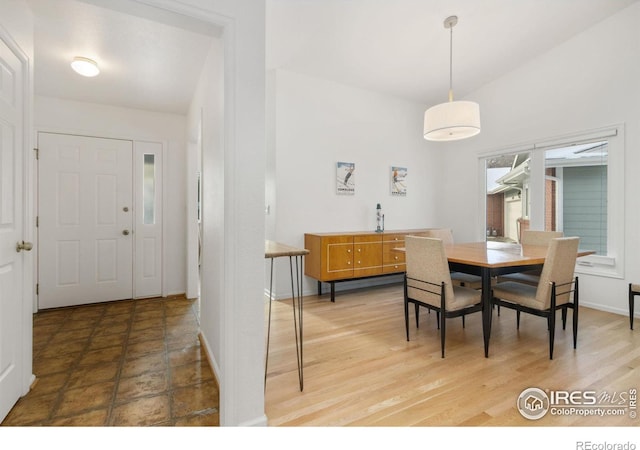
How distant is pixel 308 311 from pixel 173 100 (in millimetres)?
2905

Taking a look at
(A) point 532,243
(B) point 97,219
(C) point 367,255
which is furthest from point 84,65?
(A) point 532,243

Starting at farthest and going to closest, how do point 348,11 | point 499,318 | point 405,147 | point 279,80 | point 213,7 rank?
point 405,147
point 279,80
point 499,318
point 348,11
point 213,7

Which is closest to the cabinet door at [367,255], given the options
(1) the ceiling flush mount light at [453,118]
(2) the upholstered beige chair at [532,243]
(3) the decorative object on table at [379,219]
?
(3) the decorative object on table at [379,219]

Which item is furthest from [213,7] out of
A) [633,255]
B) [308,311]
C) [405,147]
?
[633,255]

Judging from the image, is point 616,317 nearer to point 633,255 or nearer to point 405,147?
point 633,255

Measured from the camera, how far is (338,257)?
3.85m

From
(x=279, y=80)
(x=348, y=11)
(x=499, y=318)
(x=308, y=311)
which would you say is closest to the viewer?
(x=348, y=11)

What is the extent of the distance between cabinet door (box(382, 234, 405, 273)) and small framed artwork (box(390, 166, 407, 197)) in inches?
37.1

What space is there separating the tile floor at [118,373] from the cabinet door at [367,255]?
2.04 meters

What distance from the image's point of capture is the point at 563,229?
3982mm

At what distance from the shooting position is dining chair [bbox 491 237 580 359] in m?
2.27

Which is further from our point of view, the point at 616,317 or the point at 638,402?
the point at 616,317

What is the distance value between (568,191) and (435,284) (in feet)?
9.67

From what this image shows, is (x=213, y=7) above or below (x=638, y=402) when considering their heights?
above
